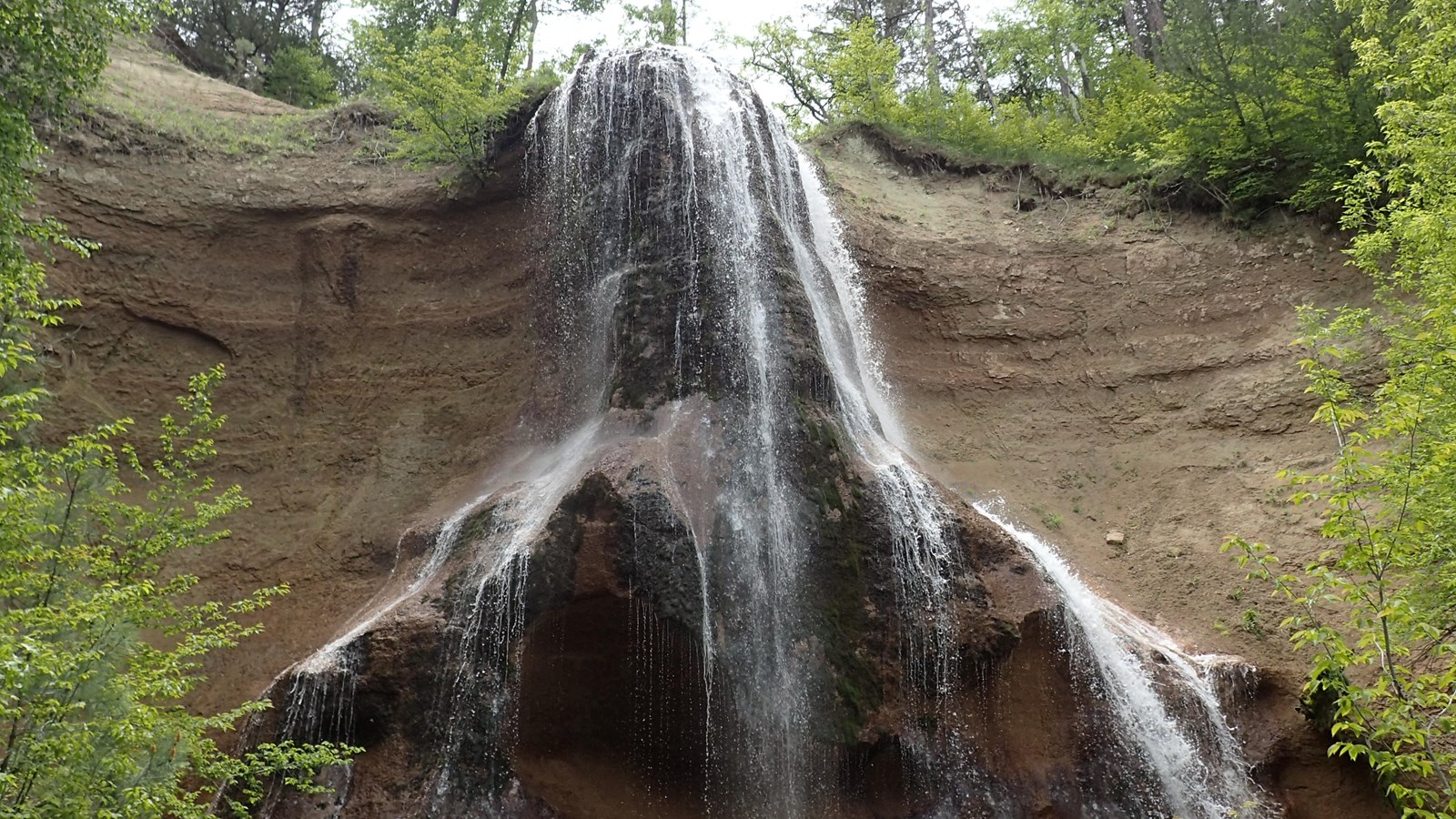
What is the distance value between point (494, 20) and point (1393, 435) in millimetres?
19349

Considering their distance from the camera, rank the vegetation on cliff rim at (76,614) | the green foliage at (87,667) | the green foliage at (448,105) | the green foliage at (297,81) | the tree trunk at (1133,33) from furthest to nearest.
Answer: the tree trunk at (1133,33)
the green foliage at (297,81)
the green foliage at (448,105)
the vegetation on cliff rim at (76,614)
the green foliage at (87,667)

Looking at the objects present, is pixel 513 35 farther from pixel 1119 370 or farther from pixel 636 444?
pixel 1119 370

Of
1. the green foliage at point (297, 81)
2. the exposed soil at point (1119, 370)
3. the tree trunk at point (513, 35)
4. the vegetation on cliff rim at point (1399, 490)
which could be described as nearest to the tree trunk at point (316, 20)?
the green foliage at point (297, 81)

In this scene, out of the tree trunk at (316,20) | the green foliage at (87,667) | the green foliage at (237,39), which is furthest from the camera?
the tree trunk at (316,20)

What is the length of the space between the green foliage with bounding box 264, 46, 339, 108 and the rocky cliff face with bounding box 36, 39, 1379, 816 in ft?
28.4

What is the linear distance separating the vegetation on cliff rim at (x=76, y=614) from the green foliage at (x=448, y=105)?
158 inches

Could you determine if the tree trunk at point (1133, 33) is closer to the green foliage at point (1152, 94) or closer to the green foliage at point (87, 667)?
the green foliage at point (1152, 94)

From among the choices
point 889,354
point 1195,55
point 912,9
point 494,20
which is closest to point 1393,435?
point 889,354

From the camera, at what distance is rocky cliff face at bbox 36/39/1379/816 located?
8977 mm

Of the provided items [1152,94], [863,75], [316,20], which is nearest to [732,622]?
[1152,94]

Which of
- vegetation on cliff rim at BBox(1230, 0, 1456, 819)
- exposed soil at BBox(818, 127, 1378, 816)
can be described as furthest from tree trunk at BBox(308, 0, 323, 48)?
vegetation on cliff rim at BBox(1230, 0, 1456, 819)

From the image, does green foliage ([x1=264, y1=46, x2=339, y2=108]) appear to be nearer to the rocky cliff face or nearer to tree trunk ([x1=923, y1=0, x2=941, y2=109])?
the rocky cliff face

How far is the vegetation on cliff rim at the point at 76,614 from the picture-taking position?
17.8 feet

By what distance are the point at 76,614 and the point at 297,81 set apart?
69.8ft
